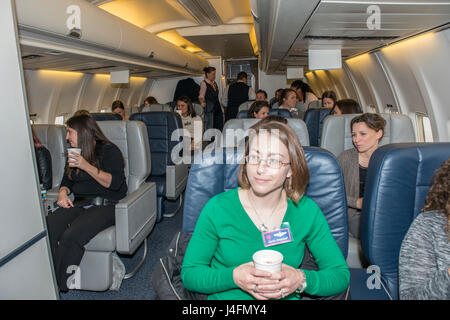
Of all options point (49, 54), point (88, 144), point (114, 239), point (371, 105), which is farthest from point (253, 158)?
point (371, 105)

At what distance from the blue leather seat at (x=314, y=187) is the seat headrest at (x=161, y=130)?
286 cm

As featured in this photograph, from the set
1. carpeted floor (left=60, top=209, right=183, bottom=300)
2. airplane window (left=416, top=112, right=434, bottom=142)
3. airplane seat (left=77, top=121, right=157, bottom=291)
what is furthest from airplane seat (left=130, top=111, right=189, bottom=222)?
airplane window (left=416, top=112, right=434, bottom=142)

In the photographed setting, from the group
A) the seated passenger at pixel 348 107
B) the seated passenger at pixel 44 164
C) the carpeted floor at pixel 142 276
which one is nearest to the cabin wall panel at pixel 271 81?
the seated passenger at pixel 348 107

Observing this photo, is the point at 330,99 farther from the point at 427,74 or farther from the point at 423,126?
the point at 427,74

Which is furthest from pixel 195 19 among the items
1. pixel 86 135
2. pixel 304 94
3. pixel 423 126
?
pixel 86 135

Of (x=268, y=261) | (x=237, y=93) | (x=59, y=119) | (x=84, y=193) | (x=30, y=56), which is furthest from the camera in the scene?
(x=237, y=93)

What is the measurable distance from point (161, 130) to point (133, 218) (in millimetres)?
1927

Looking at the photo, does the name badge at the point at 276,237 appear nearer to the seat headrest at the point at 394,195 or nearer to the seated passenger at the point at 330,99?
the seat headrest at the point at 394,195

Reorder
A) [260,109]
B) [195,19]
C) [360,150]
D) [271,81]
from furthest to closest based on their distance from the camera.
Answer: [271,81] < [195,19] < [260,109] < [360,150]

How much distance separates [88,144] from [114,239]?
0.86m

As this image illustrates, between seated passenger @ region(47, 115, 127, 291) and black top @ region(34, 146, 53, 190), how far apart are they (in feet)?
1.54

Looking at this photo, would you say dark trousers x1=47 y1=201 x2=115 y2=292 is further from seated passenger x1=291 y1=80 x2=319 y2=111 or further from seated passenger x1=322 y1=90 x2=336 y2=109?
seated passenger x1=291 y1=80 x2=319 y2=111

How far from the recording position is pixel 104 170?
3.03m

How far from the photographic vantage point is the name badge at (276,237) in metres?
1.43
